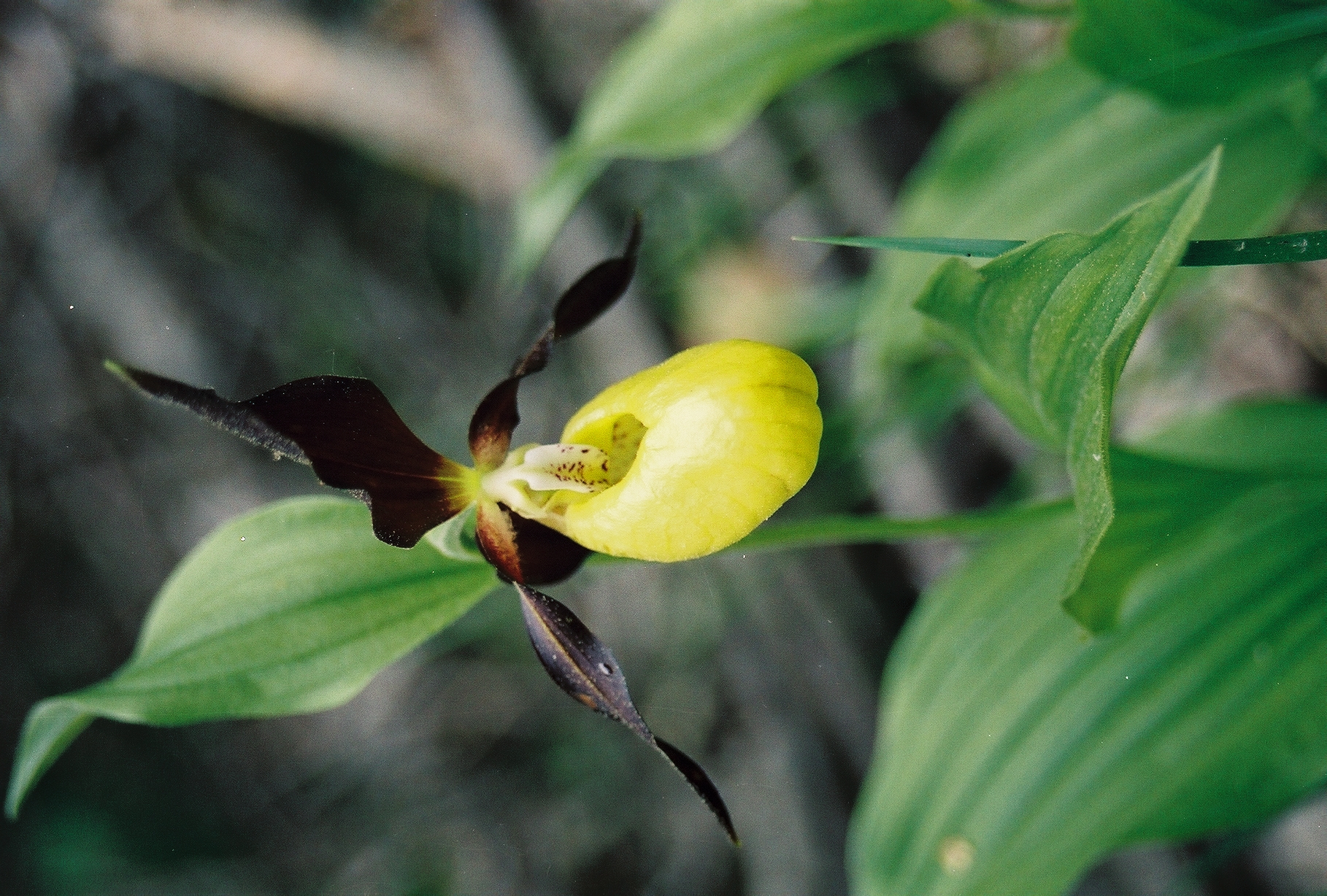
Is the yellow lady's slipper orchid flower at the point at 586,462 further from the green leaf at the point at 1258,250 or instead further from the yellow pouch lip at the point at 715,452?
the green leaf at the point at 1258,250

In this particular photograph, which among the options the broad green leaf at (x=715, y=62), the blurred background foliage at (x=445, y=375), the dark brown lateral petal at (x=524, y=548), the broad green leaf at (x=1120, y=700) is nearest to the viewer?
the dark brown lateral petal at (x=524, y=548)

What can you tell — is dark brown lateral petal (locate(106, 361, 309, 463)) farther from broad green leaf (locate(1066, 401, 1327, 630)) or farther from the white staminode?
broad green leaf (locate(1066, 401, 1327, 630))

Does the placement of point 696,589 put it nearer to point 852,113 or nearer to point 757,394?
point 852,113

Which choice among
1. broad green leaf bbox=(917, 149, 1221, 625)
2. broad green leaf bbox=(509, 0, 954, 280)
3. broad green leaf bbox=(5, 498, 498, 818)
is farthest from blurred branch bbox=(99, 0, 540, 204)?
broad green leaf bbox=(917, 149, 1221, 625)

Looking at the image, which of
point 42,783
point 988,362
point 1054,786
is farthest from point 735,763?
point 42,783

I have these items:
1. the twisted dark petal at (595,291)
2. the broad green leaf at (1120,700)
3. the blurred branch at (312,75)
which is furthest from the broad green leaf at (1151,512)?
the blurred branch at (312,75)
